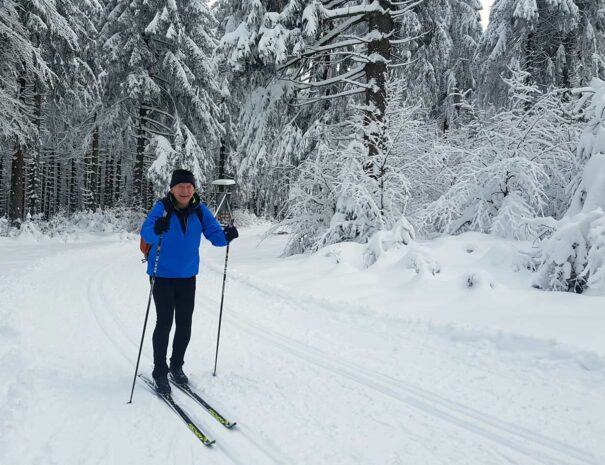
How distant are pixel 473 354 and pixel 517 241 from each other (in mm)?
3940

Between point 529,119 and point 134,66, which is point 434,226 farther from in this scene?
point 134,66

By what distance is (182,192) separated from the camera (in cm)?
403

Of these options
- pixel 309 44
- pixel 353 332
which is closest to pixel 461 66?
pixel 309 44

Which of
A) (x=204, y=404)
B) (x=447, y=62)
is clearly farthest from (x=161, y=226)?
(x=447, y=62)

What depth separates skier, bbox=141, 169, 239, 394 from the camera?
3916mm

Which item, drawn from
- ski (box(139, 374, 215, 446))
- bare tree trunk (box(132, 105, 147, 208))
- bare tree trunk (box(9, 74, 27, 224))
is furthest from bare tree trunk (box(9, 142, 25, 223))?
ski (box(139, 374, 215, 446))

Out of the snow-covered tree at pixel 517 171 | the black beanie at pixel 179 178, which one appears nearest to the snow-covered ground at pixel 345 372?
the snow-covered tree at pixel 517 171

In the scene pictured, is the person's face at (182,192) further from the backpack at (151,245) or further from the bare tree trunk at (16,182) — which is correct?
the bare tree trunk at (16,182)

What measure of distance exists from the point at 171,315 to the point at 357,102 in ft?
32.4

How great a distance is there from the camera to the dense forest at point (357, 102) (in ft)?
27.5

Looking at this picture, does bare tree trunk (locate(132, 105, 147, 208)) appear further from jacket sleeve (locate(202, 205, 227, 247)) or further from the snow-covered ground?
jacket sleeve (locate(202, 205, 227, 247))

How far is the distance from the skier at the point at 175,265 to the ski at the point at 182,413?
163 mm

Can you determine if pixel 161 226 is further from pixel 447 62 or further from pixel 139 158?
pixel 139 158

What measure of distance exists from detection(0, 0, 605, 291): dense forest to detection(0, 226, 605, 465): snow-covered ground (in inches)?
53.4
